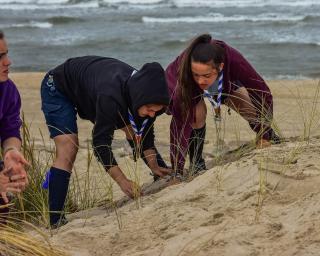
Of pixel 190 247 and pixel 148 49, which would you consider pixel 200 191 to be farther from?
pixel 148 49

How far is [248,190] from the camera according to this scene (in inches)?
129

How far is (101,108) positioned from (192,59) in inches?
31.1

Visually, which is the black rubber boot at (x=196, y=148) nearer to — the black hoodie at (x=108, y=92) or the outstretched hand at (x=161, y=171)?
the outstretched hand at (x=161, y=171)

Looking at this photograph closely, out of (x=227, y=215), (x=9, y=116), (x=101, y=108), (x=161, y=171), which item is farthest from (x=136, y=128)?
(x=227, y=215)

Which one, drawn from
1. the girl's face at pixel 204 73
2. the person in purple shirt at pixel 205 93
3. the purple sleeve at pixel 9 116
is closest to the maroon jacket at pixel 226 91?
the person in purple shirt at pixel 205 93

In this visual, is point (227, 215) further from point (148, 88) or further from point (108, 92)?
point (108, 92)

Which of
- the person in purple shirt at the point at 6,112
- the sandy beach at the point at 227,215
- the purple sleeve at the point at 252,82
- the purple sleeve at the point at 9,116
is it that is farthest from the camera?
the purple sleeve at the point at 252,82

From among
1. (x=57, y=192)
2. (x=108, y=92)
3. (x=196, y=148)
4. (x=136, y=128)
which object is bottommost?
(x=57, y=192)

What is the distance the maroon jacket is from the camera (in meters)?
4.30

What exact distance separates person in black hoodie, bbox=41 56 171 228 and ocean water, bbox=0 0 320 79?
7.21 meters

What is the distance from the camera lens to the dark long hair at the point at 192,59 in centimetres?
408

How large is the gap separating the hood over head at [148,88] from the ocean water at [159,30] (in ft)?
24.9

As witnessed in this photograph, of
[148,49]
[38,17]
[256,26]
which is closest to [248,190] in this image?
[148,49]

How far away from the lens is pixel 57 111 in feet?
13.2
